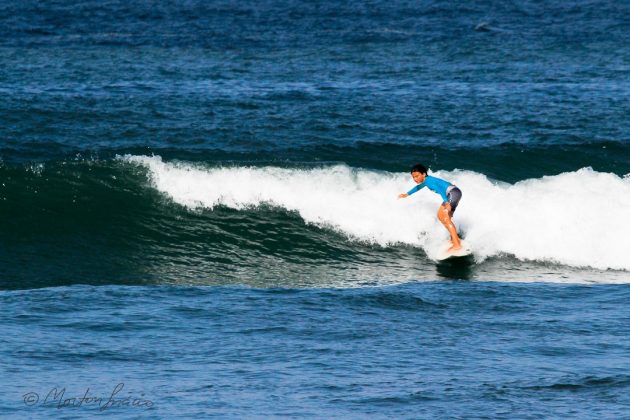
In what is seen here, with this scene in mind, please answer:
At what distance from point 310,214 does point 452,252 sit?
2886 mm

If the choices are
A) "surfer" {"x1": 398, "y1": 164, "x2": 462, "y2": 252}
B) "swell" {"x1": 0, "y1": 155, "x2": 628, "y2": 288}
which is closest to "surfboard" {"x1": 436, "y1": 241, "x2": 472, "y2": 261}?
"surfer" {"x1": 398, "y1": 164, "x2": 462, "y2": 252}

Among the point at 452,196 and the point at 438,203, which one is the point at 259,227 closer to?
the point at 438,203

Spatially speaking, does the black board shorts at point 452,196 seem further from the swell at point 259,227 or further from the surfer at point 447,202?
the swell at point 259,227

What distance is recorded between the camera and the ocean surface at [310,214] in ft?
33.6

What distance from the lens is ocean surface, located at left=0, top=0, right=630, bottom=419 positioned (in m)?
10.2

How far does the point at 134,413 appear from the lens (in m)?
9.39

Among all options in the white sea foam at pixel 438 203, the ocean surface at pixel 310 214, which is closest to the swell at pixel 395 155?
the ocean surface at pixel 310 214

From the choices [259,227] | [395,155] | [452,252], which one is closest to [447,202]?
[452,252]

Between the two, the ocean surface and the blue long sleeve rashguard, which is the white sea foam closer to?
the ocean surface

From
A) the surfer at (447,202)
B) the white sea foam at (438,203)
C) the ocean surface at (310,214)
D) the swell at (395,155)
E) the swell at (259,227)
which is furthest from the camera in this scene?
the swell at (395,155)

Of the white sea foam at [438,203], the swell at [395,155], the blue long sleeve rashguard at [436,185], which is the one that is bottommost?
the white sea foam at [438,203]

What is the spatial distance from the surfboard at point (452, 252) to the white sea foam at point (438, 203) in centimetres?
36

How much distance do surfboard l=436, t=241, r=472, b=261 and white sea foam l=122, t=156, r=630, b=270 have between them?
363mm

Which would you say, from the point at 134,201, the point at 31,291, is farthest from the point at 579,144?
the point at 31,291
